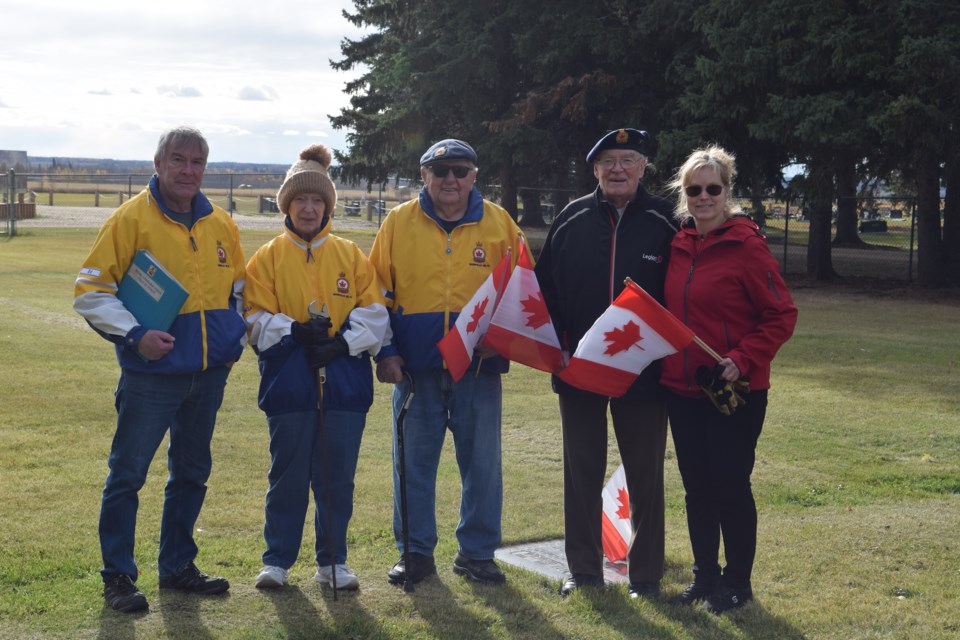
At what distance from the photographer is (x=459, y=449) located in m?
5.42

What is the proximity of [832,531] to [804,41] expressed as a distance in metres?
17.0

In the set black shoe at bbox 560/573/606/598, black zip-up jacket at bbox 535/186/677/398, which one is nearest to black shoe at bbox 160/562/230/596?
black shoe at bbox 560/573/606/598

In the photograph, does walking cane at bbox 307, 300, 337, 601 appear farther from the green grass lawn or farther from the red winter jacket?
the red winter jacket

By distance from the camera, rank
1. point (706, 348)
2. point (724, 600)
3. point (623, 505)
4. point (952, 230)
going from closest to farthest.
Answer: point (706, 348)
point (724, 600)
point (623, 505)
point (952, 230)

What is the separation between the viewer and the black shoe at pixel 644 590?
5.10 metres

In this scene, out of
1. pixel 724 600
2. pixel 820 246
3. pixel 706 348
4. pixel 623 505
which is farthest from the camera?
pixel 820 246

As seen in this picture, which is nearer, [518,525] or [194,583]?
[194,583]

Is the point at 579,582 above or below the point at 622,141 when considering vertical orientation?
below

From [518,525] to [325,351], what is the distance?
6.96 feet

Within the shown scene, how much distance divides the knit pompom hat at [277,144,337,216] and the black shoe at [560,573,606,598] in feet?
6.87

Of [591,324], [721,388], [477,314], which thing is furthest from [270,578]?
[721,388]

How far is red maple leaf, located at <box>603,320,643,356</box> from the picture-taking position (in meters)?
4.77

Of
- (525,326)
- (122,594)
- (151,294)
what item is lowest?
(122,594)

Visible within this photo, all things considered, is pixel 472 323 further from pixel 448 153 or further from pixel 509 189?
pixel 509 189
